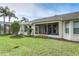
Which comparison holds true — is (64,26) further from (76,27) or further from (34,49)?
(34,49)

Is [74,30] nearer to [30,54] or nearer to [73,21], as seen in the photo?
[73,21]

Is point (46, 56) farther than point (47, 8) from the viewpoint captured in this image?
No

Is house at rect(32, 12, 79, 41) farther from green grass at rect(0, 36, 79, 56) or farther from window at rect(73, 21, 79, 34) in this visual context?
green grass at rect(0, 36, 79, 56)

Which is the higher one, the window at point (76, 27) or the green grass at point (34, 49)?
the window at point (76, 27)

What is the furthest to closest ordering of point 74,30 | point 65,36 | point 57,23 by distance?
point 57,23 → point 65,36 → point 74,30

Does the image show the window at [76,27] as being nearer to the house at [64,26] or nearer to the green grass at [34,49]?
the house at [64,26]

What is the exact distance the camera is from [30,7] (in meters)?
12.1

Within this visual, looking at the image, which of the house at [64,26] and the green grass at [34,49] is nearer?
the green grass at [34,49]

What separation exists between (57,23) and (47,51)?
6186mm

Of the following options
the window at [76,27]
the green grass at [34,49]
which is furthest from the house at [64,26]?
the green grass at [34,49]

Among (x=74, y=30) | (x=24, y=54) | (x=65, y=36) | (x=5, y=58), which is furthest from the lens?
(x=65, y=36)

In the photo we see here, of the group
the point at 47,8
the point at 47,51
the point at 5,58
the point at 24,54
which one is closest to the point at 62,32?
the point at 47,8

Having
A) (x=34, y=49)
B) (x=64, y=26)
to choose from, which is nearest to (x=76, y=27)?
(x=64, y=26)

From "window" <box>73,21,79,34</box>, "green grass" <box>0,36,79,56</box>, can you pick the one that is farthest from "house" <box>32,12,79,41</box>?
"green grass" <box>0,36,79,56</box>
